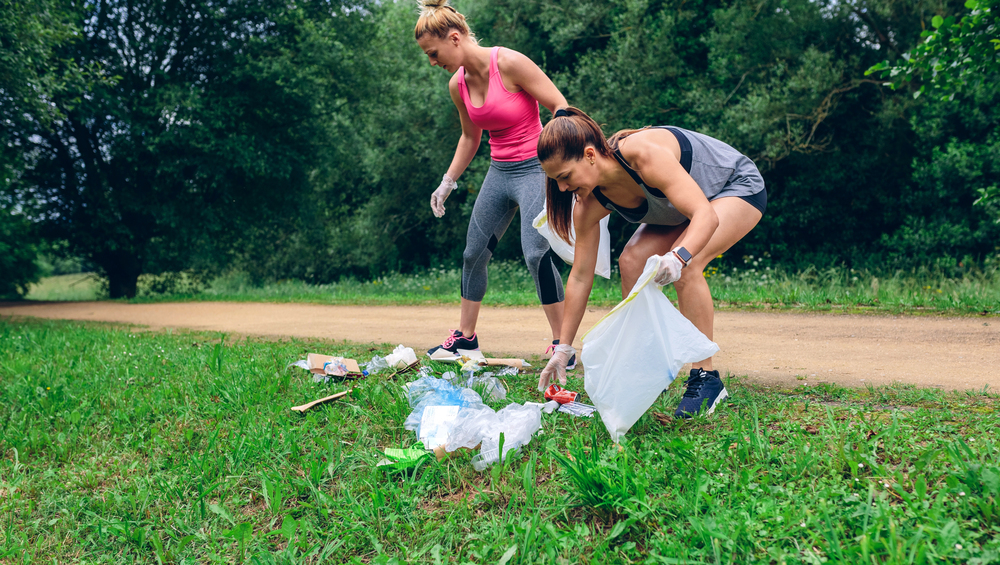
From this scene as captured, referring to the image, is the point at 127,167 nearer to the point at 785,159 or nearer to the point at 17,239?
the point at 17,239

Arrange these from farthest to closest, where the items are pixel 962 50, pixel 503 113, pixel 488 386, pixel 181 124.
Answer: pixel 181 124
pixel 962 50
pixel 503 113
pixel 488 386

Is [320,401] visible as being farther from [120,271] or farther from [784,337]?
[120,271]

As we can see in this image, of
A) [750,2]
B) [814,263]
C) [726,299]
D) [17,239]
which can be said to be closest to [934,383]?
[726,299]

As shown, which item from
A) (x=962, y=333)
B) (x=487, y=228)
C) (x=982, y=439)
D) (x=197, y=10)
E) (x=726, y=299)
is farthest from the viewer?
(x=197, y=10)

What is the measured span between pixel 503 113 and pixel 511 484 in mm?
2215

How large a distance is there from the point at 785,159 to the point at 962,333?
8.00 metres

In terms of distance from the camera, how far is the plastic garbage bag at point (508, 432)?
2525 mm

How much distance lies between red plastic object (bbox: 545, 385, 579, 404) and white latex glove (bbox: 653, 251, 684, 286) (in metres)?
0.82

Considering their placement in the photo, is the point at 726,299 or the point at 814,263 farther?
the point at 814,263

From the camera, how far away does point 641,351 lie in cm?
247

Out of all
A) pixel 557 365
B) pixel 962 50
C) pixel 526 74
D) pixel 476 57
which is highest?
pixel 962 50

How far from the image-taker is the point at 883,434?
2.26 metres

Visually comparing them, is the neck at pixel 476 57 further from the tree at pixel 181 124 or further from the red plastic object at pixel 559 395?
the tree at pixel 181 124

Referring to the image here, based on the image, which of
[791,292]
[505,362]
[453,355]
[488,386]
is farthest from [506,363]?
[791,292]
